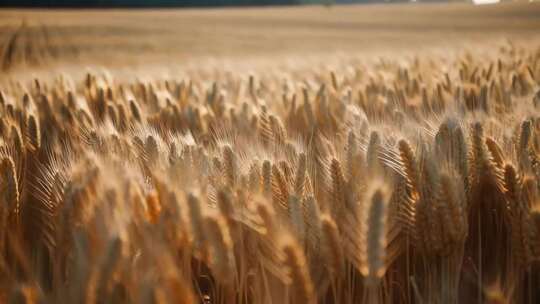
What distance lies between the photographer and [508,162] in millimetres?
1136

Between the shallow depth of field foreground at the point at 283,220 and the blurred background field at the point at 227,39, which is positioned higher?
the blurred background field at the point at 227,39

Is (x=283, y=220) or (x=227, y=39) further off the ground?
(x=227, y=39)

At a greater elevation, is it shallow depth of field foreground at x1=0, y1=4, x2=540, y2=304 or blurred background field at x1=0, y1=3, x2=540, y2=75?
blurred background field at x1=0, y1=3, x2=540, y2=75

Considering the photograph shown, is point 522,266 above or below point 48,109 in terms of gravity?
below

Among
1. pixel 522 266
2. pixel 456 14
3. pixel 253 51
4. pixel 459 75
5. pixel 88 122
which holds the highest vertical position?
pixel 456 14

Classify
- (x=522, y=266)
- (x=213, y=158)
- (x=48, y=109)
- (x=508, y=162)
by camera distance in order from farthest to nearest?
(x=48, y=109) < (x=213, y=158) < (x=508, y=162) < (x=522, y=266)

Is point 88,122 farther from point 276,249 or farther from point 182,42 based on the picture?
point 182,42

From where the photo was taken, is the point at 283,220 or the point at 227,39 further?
the point at 227,39

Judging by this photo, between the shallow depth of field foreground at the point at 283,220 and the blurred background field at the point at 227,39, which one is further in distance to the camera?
the blurred background field at the point at 227,39

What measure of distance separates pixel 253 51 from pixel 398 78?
37.3 feet

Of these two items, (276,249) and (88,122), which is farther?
(88,122)

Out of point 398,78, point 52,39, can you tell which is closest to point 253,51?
point 52,39

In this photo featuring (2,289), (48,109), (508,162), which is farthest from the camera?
(48,109)

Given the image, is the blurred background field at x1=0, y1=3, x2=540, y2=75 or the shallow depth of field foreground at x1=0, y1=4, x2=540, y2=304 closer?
the shallow depth of field foreground at x1=0, y1=4, x2=540, y2=304
